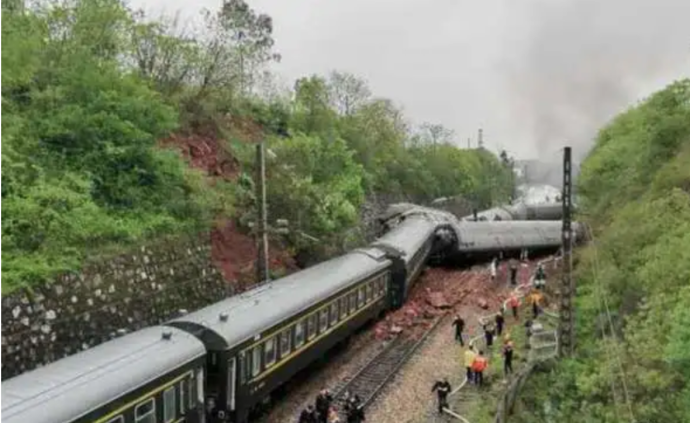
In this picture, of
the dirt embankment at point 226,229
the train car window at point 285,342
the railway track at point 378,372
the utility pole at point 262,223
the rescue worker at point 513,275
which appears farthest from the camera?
the rescue worker at point 513,275

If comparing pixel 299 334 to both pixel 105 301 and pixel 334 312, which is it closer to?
pixel 334 312

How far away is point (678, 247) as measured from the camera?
19453 millimetres

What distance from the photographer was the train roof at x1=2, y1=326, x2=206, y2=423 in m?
10.6

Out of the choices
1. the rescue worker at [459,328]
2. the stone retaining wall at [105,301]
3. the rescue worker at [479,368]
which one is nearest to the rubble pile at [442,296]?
the rescue worker at [459,328]

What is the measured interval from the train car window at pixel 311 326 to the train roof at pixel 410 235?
9935mm

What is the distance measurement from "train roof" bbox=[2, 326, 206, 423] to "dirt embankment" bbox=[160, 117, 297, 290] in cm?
1371

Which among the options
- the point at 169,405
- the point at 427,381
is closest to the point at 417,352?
→ the point at 427,381

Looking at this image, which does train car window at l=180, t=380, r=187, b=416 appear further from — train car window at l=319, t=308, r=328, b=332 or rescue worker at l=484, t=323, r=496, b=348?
rescue worker at l=484, t=323, r=496, b=348

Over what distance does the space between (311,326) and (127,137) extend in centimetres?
934

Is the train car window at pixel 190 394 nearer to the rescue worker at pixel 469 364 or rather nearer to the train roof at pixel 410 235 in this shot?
the rescue worker at pixel 469 364

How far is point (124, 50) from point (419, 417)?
767 inches

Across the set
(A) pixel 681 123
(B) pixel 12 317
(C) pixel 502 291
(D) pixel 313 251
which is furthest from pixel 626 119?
(B) pixel 12 317

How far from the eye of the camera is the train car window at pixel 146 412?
12.5 m

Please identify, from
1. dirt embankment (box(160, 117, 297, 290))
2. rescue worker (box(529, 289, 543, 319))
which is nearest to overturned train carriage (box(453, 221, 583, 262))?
dirt embankment (box(160, 117, 297, 290))
